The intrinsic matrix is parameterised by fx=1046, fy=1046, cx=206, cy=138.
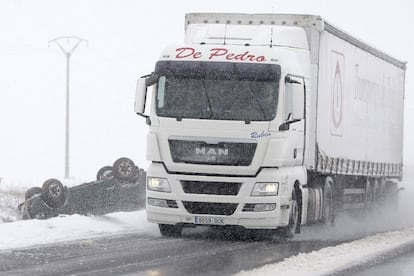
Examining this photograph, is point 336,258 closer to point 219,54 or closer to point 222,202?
point 222,202

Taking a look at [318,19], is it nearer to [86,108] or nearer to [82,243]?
[82,243]

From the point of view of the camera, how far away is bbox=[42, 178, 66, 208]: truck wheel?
2303 centimetres

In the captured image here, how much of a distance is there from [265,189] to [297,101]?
148cm

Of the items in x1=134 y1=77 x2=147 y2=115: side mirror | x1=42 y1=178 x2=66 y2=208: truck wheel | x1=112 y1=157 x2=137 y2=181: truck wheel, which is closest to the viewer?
x1=134 y1=77 x2=147 y2=115: side mirror

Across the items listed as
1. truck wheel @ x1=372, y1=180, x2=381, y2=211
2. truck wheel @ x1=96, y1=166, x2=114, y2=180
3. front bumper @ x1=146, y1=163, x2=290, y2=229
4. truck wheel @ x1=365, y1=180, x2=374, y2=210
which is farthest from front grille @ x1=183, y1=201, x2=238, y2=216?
truck wheel @ x1=372, y1=180, x2=381, y2=211

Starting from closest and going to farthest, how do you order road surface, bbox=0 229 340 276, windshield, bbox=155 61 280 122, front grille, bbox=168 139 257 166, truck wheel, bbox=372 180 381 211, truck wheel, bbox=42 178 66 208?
road surface, bbox=0 229 340 276 < front grille, bbox=168 139 257 166 < windshield, bbox=155 61 280 122 < truck wheel, bbox=42 178 66 208 < truck wheel, bbox=372 180 381 211

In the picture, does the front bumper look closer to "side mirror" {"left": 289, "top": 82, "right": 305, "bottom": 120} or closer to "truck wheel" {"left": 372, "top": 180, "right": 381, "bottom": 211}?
"side mirror" {"left": 289, "top": 82, "right": 305, "bottom": 120}

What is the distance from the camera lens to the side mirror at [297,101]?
647 inches

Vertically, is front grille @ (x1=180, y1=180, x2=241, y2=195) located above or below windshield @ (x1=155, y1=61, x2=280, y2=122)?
below

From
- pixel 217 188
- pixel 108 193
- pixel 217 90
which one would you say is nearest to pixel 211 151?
pixel 217 188

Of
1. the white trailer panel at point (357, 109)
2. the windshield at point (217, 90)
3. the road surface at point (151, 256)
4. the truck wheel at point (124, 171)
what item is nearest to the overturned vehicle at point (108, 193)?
the truck wheel at point (124, 171)

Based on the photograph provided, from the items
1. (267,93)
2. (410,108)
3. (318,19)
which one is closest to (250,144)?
(267,93)

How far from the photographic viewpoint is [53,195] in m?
23.1

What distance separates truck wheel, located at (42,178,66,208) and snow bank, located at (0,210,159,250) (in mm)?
A: 2408
